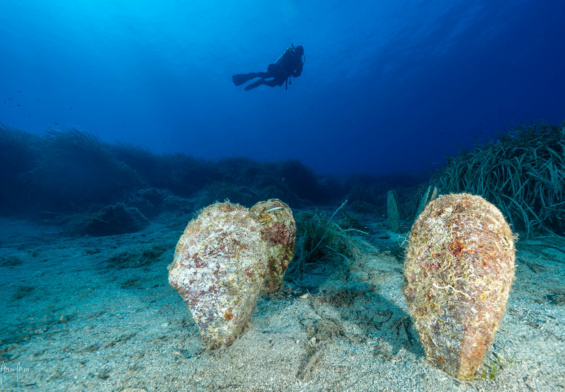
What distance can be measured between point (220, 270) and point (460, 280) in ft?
4.49

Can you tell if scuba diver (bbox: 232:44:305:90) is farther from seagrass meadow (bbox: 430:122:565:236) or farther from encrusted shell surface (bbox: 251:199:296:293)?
encrusted shell surface (bbox: 251:199:296:293)

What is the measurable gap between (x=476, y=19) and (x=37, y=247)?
78.8m

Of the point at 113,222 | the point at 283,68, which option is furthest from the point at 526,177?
the point at 283,68

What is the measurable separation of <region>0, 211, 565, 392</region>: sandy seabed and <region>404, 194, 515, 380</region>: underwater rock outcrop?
206 millimetres

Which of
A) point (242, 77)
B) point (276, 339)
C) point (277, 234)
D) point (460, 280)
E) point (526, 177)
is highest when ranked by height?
point (242, 77)

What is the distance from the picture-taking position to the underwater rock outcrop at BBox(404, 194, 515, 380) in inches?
46.4

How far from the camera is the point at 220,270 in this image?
155cm

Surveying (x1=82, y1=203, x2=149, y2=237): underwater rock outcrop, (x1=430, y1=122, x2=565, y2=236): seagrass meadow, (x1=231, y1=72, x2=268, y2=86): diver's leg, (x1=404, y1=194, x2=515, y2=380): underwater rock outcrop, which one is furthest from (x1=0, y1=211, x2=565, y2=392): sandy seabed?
(x1=231, y1=72, x2=268, y2=86): diver's leg

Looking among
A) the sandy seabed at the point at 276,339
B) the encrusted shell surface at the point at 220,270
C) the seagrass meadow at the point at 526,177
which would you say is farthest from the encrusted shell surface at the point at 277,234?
the seagrass meadow at the point at 526,177

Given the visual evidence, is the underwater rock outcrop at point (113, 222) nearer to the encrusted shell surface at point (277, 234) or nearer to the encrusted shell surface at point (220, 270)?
the encrusted shell surface at point (277, 234)

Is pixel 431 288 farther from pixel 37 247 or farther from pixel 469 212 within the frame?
pixel 37 247

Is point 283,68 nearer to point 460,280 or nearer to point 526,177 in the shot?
point 526,177

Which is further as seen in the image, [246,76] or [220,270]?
[246,76]

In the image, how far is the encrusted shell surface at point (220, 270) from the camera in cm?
154
